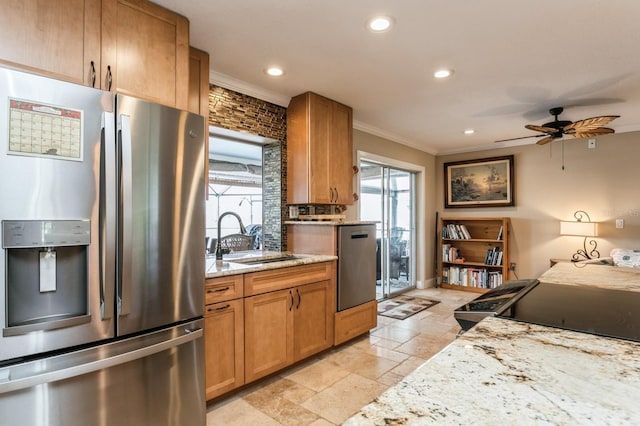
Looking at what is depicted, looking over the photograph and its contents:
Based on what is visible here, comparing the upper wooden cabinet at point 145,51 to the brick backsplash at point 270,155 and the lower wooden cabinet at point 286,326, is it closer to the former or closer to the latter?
the brick backsplash at point 270,155

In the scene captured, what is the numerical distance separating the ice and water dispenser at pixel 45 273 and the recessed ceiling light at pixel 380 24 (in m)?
1.93

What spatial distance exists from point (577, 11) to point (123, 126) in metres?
2.59

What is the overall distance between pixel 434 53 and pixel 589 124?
1992 millimetres

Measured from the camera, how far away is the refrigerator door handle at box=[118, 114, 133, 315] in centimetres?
151

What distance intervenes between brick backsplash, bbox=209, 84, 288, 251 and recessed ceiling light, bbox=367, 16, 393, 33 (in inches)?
55.2

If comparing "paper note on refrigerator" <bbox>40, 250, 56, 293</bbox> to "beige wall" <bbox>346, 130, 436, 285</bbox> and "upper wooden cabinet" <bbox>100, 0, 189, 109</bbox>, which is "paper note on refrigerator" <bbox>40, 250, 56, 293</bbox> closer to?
"upper wooden cabinet" <bbox>100, 0, 189, 109</bbox>

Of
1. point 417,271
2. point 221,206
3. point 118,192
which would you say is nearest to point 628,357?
point 118,192

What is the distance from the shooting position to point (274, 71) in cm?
283

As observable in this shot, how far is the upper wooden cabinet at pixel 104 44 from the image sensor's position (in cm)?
147

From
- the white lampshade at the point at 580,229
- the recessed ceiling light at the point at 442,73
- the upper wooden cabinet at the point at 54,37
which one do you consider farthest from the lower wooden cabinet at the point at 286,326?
the white lampshade at the point at 580,229

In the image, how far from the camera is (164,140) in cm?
169

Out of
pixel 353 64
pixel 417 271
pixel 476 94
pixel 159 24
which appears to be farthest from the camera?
pixel 417 271

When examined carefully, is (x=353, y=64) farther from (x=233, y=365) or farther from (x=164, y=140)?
(x=233, y=365)

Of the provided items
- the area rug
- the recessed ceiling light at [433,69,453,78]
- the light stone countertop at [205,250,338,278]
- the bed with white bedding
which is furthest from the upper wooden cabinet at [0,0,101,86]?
the area rug
